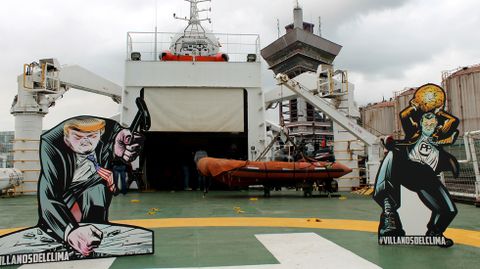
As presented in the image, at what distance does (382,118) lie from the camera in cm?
3716

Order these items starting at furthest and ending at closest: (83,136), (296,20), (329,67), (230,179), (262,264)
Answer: (296,20) → (329,67) → (230,179) → (83,136) → (262,264)

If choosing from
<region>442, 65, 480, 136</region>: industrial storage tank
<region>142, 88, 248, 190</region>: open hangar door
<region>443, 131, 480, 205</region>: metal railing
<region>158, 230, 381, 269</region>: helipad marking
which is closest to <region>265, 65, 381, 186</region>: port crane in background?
<region>142, 88, 248, 190</region>: open hangar door

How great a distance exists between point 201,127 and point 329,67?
4.99 meters

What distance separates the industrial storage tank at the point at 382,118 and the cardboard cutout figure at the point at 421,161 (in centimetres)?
3202

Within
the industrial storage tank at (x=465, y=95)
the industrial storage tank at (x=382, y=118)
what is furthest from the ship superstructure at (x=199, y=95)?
the industrial storage tank at (x=382, y=118)

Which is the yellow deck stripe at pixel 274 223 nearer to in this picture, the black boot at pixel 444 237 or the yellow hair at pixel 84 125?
the black boot at pixel 444 237

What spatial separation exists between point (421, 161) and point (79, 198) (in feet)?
13.5

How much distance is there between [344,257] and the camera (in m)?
4.06

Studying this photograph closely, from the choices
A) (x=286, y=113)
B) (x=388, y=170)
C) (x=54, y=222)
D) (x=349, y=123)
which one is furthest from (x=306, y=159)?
(x=286, y=113)

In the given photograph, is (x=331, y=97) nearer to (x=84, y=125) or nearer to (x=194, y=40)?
(x=194, y=40)

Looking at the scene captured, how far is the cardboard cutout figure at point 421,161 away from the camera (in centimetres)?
473

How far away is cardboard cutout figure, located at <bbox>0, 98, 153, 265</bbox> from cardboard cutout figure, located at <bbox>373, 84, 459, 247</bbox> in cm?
292

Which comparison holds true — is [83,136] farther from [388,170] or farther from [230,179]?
[230,179]

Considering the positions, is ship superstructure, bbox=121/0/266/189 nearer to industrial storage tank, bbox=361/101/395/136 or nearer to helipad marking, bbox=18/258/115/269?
helipad marking, bbox=18/258/115/269
